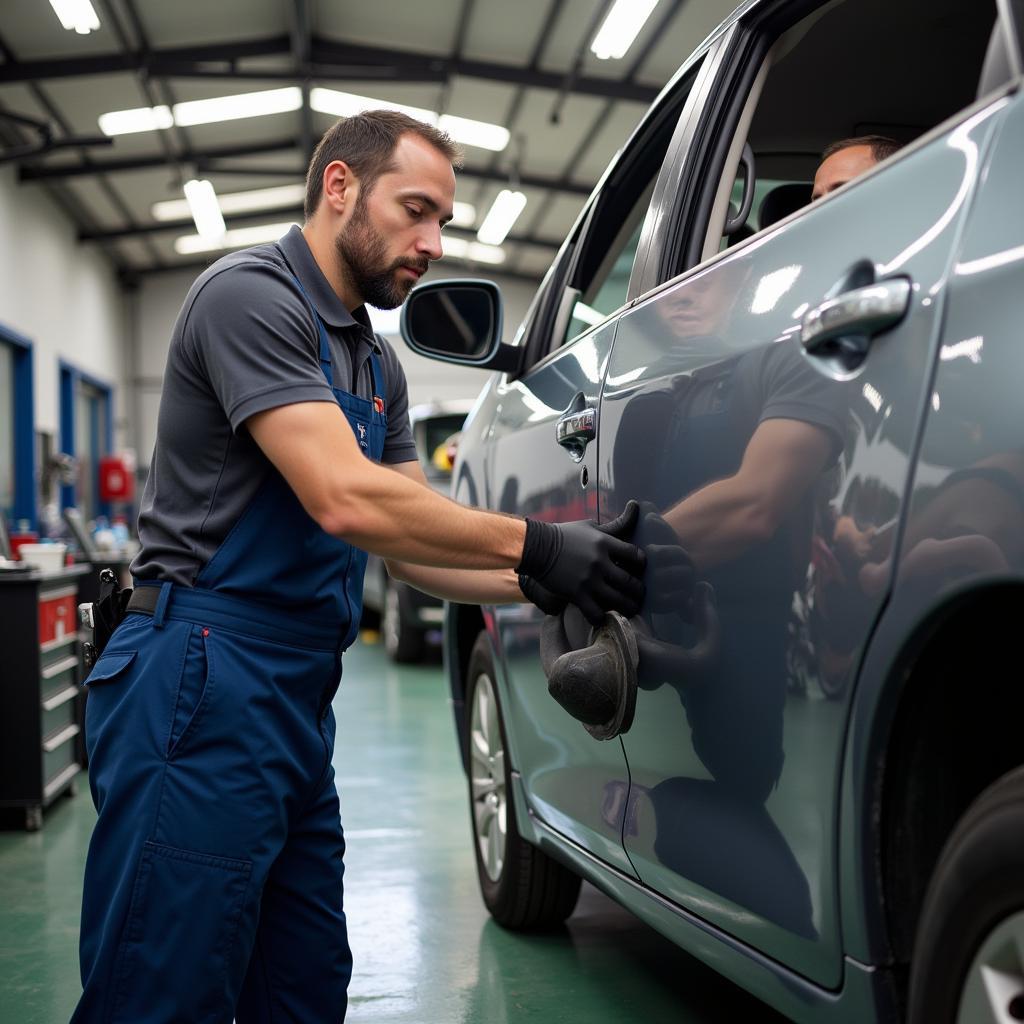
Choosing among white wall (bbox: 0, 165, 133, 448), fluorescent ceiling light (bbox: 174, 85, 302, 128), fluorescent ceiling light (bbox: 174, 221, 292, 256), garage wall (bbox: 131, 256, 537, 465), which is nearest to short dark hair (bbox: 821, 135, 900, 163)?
white wall (bbox: 0, 165, 133, 448)

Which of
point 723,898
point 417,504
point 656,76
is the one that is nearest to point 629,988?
point 723,898

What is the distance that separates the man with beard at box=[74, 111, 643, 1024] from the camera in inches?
65.5

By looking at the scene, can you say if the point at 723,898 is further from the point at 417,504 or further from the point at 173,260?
the point at 173,260

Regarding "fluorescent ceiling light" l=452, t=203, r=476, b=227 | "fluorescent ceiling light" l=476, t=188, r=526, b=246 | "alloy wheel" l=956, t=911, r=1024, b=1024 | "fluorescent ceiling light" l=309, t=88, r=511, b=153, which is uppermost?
"fluorescent ceiling light" l=309, t=88, r=511, b=153

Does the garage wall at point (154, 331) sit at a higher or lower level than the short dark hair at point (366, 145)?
higher

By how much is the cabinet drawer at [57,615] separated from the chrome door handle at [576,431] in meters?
2.97

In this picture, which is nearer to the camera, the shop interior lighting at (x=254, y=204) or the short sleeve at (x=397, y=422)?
the short sleeve at (x=397, y=422)

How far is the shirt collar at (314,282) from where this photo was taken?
192 cm

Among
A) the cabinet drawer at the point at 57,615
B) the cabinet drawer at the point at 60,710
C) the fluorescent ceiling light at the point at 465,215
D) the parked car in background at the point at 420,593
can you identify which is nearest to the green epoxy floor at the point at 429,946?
the cabinet drawer at the point at 60,710

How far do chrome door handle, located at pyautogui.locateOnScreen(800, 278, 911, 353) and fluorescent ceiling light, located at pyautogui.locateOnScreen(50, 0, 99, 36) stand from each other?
8429 millimetres

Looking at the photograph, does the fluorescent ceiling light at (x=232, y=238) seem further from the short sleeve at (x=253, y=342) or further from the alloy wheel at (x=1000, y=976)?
the alloy wheel at (x=1000, y=976)

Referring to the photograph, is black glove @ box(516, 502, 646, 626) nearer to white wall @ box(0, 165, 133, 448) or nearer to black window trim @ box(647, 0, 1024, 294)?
black window trim @ box(647, 0, 1024, 294)

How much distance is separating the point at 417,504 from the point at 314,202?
59 cm

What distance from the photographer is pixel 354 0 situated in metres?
12.0
